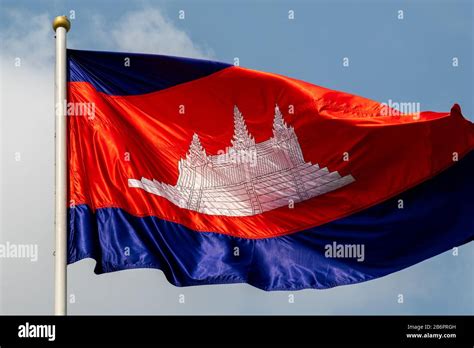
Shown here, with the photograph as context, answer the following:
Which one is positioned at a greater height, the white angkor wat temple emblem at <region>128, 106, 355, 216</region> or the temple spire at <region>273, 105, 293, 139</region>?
the temple spire at <region>273, 105, 293, 139</region>

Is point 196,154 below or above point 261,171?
above

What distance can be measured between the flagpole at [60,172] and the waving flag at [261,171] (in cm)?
59

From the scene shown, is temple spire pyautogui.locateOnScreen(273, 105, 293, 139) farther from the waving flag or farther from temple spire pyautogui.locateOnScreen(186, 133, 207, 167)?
temple spire pyautogui.locateOnScreen(186, 133, 207, 167)

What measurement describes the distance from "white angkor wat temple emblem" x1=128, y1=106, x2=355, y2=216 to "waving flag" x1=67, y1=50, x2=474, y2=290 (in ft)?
0.05

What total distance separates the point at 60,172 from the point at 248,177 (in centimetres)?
337

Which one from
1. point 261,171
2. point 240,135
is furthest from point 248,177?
point 240,135

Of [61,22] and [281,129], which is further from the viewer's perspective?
[281,129]

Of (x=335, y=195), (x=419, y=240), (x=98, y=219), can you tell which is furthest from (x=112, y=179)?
(x=419, y=240)

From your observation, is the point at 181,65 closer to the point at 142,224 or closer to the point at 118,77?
the point at 118,77

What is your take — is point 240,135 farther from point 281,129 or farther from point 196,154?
point 196,154

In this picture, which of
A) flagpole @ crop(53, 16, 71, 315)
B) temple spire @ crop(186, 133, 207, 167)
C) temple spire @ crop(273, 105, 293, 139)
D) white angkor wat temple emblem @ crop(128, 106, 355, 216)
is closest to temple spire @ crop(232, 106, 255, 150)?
white angkor wat temple emblem @ crop(128, 106, 355, 216)

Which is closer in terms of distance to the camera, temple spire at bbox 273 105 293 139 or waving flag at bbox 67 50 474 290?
waving flag at bbox 67 50 474 290
